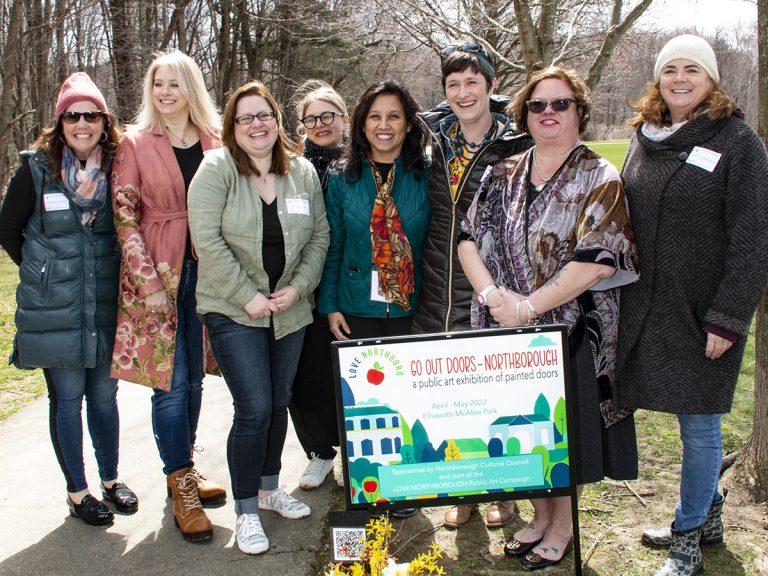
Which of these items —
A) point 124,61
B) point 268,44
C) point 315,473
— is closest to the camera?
point 315,473

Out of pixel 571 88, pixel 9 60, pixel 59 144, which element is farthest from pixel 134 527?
pixel 9 60

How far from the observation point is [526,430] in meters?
2.93

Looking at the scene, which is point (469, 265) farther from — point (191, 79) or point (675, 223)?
point (191, 79)

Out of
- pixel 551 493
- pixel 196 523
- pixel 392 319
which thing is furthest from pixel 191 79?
pixel 551 493

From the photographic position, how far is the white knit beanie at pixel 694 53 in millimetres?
2893

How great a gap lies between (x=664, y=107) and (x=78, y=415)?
3.11 m

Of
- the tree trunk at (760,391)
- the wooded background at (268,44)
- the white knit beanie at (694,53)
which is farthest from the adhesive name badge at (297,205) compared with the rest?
the wooded background at (268,44)

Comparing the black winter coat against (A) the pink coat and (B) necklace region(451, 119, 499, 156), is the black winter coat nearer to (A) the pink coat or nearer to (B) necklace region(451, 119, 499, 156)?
(A) the pink coat

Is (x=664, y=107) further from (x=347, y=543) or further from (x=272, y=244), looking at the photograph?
(x=347, y=543)

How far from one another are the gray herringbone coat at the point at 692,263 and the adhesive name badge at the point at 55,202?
2555 mm

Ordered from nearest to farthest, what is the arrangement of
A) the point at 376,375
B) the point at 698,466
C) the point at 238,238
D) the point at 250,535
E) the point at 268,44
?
1. the point at 376,375
2. the point at 698,466
3. the point at 238,238
4. the point at 250,535
5. the point at 268,44

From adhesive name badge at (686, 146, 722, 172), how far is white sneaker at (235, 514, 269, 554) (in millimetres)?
2483

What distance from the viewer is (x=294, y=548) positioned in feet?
11.2

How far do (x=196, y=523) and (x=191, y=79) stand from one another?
7.22ft
